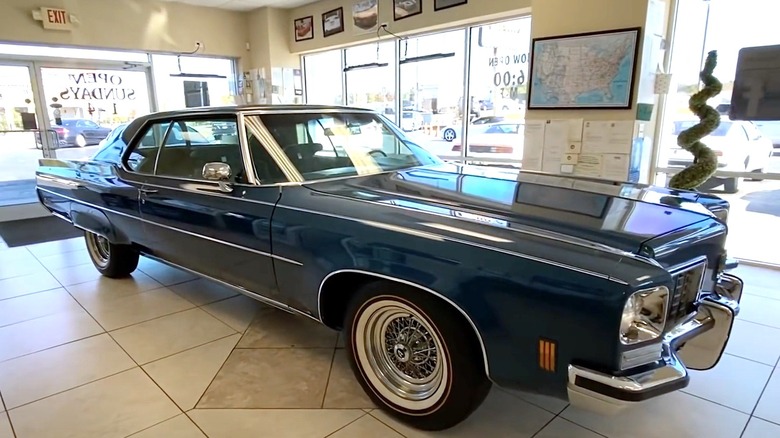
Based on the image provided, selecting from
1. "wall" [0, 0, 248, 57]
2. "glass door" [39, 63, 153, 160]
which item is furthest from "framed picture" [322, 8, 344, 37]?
"glass door" [39, 63, 153, 160]

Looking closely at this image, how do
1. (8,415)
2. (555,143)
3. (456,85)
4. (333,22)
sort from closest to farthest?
(8,415) → (555,143) → (456,85) → (333,22)

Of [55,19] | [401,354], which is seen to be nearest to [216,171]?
[401,354]

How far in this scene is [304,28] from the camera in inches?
311

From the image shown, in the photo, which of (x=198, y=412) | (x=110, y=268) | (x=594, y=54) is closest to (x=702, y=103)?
(x=594, y=54)

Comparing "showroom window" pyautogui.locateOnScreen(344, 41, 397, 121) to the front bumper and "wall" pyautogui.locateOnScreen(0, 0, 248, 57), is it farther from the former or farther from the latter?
the front bumper

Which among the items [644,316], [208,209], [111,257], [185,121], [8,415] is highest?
[185,121]

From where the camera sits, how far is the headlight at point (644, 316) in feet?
4.58

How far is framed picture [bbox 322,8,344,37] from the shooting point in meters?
7.27

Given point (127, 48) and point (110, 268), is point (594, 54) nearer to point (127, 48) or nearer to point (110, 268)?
point (110, 268)

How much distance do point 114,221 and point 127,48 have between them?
5.04 metres

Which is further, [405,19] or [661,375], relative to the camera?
[405,19]

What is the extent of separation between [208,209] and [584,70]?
11.1 feet

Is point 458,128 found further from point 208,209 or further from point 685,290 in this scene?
point 685,290

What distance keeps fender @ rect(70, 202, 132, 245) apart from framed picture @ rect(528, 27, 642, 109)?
12.2 ft
